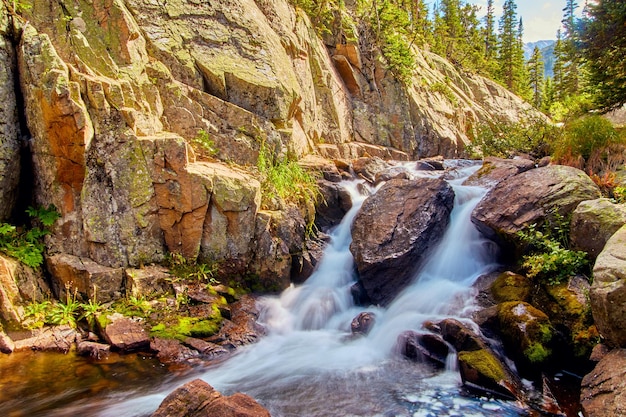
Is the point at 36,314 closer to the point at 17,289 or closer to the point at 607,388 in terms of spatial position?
the point at 17,289

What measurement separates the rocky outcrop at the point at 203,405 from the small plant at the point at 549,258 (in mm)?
5747

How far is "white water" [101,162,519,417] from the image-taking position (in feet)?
19.0

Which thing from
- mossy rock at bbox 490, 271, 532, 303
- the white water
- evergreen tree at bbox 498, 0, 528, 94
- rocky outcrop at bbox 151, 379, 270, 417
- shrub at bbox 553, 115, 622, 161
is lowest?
the white water

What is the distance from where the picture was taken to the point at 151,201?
8945mm

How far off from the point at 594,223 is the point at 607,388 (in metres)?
3.17

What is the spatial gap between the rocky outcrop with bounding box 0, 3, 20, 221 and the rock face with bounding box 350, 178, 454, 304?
7.71 m

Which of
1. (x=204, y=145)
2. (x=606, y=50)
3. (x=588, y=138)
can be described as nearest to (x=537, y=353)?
(x=588, y=138)

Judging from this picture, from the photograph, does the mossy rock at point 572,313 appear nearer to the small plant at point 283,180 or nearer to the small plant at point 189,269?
the small plant at point 283,180

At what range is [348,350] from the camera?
779cm

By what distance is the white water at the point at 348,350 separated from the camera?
19.0 feet

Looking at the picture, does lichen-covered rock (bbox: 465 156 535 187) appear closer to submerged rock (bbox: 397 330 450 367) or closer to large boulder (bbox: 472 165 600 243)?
large boulder (bbox: 472 165 600 243)

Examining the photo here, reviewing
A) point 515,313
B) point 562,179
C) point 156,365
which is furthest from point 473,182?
point 156,365

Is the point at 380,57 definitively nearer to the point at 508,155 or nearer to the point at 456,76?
the point at 508,155

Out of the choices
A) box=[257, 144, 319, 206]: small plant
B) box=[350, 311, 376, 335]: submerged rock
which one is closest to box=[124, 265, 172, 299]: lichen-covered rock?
box=[257, 144, 319, 206]: small plant
